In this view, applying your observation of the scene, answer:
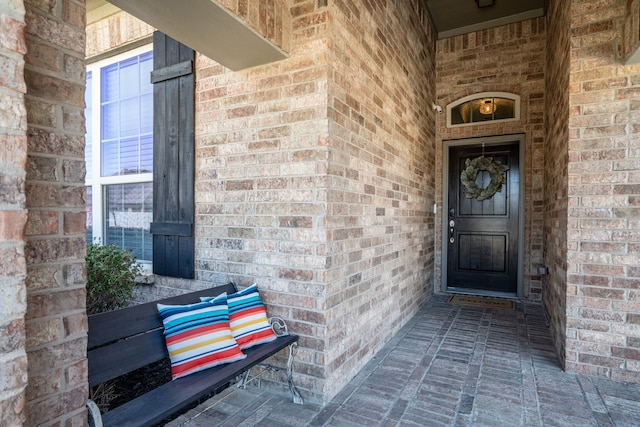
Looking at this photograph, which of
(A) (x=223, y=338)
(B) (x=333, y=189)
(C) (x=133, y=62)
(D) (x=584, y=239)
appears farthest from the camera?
→ (C) (x=133, y=62)

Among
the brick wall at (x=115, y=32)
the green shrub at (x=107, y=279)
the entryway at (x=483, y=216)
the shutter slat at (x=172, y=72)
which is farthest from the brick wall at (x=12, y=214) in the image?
the entryway at (x=483, y=216)

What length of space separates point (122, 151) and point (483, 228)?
437 centimetres

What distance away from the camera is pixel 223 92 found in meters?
2.46

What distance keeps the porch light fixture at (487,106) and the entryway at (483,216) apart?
1.15 ft

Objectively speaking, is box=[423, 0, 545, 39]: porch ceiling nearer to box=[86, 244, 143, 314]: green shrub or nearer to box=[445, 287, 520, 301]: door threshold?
box=[445, 287, 520, 301]: door threshold

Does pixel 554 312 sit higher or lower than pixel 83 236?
lower

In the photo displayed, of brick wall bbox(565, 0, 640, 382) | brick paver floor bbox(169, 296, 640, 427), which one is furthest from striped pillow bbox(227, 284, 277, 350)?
brick wall bbox(565, 0, 640, 382)

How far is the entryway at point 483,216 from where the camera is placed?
4.45 m

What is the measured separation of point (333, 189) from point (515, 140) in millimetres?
3376

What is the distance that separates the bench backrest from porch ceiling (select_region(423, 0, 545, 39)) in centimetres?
434

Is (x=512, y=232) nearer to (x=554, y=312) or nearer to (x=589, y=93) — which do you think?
(x=554, y=312)

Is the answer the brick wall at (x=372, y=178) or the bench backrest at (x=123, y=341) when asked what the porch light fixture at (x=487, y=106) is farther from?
the bench backrest at (x=123, y=341)

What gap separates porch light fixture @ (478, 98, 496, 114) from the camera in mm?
4496

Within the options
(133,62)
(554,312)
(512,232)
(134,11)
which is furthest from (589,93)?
(133,62)
